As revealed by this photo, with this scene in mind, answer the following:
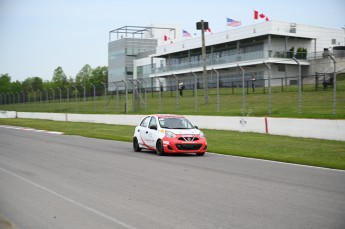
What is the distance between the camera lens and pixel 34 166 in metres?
13.3

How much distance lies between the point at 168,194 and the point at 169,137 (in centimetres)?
757

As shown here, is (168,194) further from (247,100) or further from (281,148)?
(247,100)

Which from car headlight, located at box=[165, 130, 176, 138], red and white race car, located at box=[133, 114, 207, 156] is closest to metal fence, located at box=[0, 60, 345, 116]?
red and white race car, located at box=[133, 114, 207, 156]

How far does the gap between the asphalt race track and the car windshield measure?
2748mm

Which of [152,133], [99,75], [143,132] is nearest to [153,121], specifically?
[143,132]

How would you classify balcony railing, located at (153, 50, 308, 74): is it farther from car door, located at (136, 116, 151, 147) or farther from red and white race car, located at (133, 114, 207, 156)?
red and white race car, located at (133, 114, 207, 156)

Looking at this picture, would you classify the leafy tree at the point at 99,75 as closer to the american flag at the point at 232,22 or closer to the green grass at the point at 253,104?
the american flag at the point at 232,22

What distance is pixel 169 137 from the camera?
54.1 feet

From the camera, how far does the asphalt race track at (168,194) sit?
691 cm

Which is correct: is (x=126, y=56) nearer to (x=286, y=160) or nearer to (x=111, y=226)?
(x=286, y=160)

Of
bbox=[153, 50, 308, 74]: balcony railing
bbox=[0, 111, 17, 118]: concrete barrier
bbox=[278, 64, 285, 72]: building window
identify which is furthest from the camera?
bbox=[0, 111, 17, 118]: concrete barrier

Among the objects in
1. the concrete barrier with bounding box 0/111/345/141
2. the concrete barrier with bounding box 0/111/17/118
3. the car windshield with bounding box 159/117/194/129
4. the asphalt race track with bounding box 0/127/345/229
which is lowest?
the concrete barrier with bounding box 0/111/17/118

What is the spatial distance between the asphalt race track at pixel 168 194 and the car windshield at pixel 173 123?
2.75 metres

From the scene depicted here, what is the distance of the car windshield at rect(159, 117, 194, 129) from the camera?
17.4m
